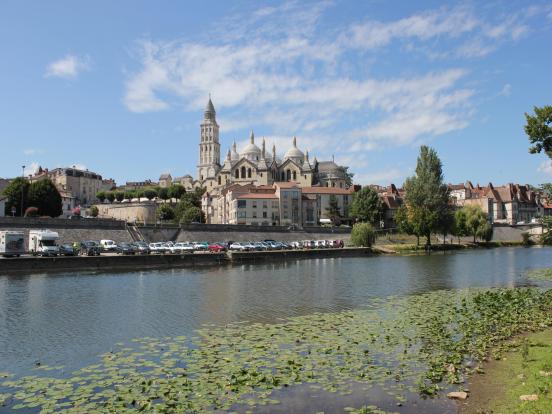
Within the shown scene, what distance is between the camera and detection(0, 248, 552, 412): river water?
22.5m

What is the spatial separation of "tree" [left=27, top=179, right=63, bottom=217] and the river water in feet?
217

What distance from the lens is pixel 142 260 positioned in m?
64.5

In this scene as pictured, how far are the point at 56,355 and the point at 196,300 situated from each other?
1528 cm

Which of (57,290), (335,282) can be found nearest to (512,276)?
(335,282)

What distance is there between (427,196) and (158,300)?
7188cm

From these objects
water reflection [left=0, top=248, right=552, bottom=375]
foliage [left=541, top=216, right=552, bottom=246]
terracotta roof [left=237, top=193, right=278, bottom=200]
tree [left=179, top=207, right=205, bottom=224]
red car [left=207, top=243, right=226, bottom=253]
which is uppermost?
terracotta roof [left=237, top=193, right=278, bottom=200]

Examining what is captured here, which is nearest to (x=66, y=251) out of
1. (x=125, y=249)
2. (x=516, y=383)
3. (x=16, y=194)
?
(x=125, y=249)

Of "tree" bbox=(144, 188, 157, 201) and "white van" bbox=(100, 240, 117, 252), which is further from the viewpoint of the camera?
"tree" bbox=(144, 188, 157, 201)

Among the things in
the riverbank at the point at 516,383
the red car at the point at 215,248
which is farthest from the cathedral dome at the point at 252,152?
the riverbank at the point at 516,383

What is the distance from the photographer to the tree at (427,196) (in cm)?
9700

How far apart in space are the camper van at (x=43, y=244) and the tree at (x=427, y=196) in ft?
204

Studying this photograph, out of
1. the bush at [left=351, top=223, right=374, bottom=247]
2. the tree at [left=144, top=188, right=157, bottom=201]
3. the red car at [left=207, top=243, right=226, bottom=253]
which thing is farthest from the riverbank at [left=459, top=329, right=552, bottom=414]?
the tree at [left=144, top=188, right=157, bottom=201]

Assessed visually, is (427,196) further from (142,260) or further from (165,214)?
(165,214)

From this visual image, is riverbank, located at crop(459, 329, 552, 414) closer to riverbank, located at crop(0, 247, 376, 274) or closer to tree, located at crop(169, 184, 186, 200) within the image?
riverbank, located at crop(0, 247, 376, 274)
